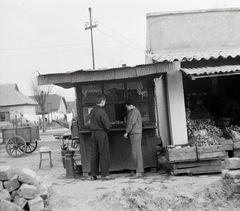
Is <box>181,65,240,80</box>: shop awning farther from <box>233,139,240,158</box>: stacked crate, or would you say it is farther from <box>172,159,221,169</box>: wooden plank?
<box>172,159,221,169</box>: wooden plank

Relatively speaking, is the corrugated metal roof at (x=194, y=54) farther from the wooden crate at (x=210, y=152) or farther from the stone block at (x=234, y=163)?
the stone block at (x=234, y=163)

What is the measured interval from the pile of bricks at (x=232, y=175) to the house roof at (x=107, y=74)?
9.19 ft

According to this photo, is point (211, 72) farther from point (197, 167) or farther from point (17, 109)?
point (17, 109)

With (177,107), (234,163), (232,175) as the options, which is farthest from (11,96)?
(232,175)

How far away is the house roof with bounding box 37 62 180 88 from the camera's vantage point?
324 inches

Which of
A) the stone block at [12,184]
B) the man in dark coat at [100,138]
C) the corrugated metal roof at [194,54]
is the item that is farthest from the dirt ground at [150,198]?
the corrugated metal roof at [194,54]

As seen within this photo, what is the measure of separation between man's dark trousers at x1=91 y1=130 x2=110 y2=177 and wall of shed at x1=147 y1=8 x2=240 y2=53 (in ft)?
11.6

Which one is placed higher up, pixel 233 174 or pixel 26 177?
pixel 26 177

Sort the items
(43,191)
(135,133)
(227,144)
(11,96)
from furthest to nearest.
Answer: (11,96) < (227,144) < (135,133) < (43,191)

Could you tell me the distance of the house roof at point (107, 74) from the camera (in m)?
8.23

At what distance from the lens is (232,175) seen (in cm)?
602

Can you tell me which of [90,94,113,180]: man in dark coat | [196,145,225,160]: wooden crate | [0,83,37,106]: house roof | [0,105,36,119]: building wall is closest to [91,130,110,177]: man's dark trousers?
[90,94,113,180]: man in dark coat

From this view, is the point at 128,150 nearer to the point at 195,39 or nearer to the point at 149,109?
the point at 149,109

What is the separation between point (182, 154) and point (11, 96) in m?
41.8
